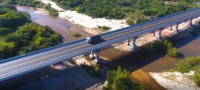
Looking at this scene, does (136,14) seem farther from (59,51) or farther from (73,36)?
(59,51)

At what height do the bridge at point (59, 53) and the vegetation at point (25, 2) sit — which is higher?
the vegetation at point (25, 2)

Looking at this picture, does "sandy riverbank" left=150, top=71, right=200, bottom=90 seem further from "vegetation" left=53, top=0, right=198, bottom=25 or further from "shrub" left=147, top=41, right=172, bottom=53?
"vegetation" left=53, top=0, right=198, bottom=25

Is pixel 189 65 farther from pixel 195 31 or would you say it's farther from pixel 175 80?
pixel 195 31

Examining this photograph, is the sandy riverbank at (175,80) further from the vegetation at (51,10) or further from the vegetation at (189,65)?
the vegetation at (51,10)

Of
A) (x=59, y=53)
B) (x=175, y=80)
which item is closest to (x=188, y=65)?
(x=175, y=80)

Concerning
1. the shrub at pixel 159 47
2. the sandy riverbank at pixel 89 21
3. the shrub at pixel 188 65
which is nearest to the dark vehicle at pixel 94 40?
the shrub at pixel 159 47

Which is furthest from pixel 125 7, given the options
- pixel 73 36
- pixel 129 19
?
pixel 73 36
